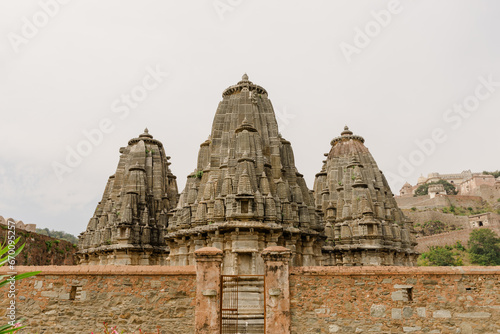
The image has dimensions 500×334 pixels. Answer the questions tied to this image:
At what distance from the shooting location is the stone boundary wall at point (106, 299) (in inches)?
418

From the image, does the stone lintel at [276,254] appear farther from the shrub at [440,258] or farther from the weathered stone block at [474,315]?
the shrub at [440,258]

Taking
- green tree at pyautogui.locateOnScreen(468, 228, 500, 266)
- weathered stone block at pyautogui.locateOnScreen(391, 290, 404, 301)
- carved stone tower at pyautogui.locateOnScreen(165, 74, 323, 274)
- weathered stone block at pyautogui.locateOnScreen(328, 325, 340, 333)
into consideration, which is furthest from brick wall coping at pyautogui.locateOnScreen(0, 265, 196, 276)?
green tree at pyautogui.locateOnScreen(468, 228, 500, 266)

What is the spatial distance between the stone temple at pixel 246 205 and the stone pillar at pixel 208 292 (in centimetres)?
787

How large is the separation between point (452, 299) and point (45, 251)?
3314 cm

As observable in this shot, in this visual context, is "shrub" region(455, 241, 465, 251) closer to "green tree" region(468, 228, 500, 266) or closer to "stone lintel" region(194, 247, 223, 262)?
"green tree" region(468, 228, 500, 266)

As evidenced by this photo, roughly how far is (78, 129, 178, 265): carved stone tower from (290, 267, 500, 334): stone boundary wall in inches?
750

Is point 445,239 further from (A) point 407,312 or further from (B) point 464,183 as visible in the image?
(A) point 407,312

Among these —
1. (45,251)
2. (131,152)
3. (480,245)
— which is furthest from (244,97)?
(480,245)

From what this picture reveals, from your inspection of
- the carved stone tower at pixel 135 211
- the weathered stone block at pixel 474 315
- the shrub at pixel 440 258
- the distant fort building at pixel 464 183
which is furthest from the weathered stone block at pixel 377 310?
the distant fort building at pixel 464 183

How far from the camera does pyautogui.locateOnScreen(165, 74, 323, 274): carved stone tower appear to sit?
18.9 m

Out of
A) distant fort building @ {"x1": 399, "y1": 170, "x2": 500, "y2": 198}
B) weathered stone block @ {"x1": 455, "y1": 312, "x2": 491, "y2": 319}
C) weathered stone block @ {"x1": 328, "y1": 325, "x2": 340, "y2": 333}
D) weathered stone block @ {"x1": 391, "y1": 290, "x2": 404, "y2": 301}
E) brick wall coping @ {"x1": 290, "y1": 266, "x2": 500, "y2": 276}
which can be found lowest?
weathered stone block @ {"x1": 328, "y1": 325, "x2": 340, "y2": 333}

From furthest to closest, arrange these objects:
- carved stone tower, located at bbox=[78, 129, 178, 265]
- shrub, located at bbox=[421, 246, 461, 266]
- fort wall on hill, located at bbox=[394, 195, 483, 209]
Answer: fort wall on hill, located at bbox=[394, 195, 483, 209], shrub, located at bbox=[421, 246, 461, 266], carved stone tower, located at bbox=[78, 129, 178, 265]

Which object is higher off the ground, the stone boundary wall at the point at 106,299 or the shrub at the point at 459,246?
the shrub at the point at 459,246

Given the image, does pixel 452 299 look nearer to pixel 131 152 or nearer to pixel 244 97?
pixel 244 97
